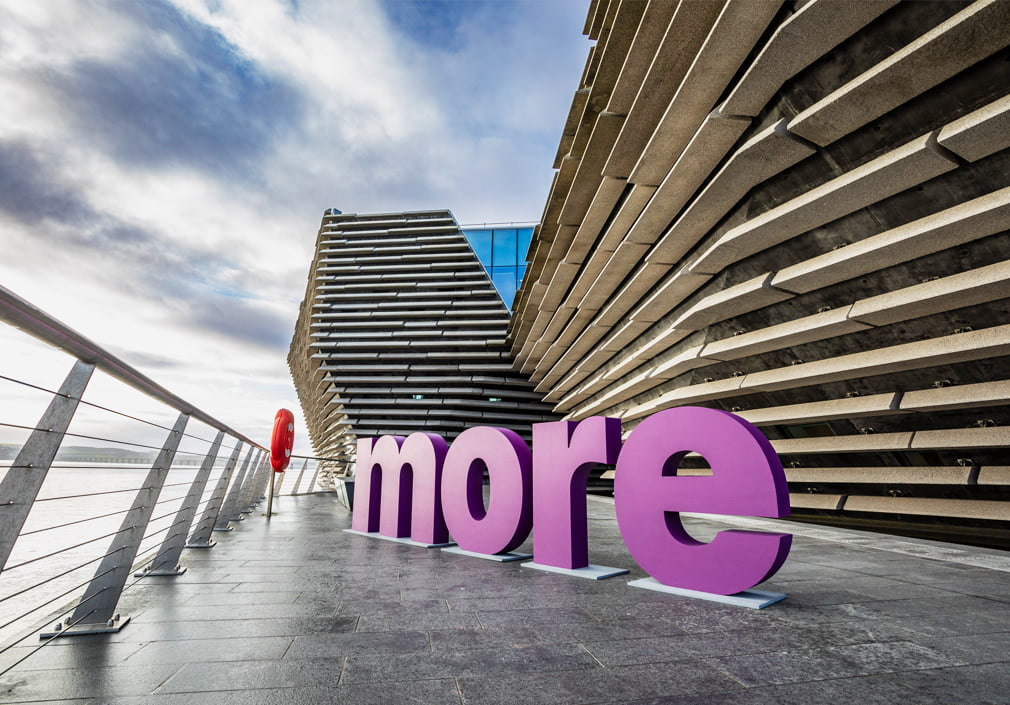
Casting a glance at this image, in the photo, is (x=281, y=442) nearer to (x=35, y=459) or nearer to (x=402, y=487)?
(x=402, y=487)

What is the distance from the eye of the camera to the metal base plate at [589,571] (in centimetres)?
515

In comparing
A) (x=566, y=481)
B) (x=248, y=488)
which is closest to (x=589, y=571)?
(x=566, y=481)

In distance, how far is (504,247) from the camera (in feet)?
68.2

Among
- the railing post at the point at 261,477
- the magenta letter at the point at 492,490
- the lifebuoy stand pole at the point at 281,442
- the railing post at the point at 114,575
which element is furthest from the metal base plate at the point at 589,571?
the railing post at the point at 261,477

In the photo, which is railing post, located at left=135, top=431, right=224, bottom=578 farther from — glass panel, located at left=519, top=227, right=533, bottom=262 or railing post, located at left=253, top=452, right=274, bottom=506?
glass panel, located at left=519, top=227, right=533, bottom=262

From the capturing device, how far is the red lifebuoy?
11.7m

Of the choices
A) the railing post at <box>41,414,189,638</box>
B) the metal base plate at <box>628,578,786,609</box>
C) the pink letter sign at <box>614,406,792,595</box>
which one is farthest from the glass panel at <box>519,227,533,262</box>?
the railing post at <box>41,414,189,638</box>

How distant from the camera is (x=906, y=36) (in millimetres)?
4285

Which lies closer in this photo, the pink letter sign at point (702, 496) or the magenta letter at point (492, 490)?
the pink letter sign at point (702, 496)

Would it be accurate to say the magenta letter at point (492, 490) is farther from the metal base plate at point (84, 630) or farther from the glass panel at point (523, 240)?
the glass panel at point (523, 240)

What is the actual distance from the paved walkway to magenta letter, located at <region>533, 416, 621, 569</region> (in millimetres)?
322

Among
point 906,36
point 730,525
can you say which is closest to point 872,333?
point 906,36

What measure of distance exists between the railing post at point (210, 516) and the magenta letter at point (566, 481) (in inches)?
162

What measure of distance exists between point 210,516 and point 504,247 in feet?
51.1
